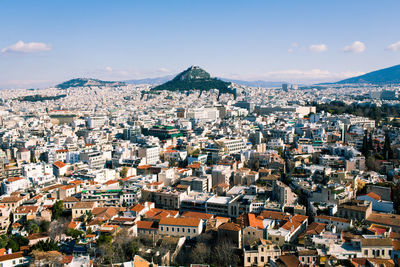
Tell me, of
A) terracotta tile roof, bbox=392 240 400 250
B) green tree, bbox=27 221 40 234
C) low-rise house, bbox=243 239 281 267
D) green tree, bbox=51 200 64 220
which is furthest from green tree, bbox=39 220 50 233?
terracotta tile roof, bbox=392 240 400 250

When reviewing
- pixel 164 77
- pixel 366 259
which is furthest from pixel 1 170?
pixel 164 77

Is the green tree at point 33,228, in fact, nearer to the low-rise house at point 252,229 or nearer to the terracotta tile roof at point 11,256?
the terracotta tile roof at point 11,256

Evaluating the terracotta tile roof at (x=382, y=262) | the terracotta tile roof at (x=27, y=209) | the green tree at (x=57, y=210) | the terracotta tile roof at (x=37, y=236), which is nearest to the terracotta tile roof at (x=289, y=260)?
the terracotta tile roof at (x=382, y=262)

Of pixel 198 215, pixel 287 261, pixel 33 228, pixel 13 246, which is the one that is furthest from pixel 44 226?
pixel 287 261

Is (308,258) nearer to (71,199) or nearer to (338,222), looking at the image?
(338,222)

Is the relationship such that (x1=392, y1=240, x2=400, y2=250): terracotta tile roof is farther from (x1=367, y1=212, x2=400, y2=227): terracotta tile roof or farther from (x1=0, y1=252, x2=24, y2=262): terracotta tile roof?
(x1=0, y1=252, x2=24, y2=262): terracotta tile roof

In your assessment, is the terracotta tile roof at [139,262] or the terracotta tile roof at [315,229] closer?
the terracotta tile roof at [139,262]
